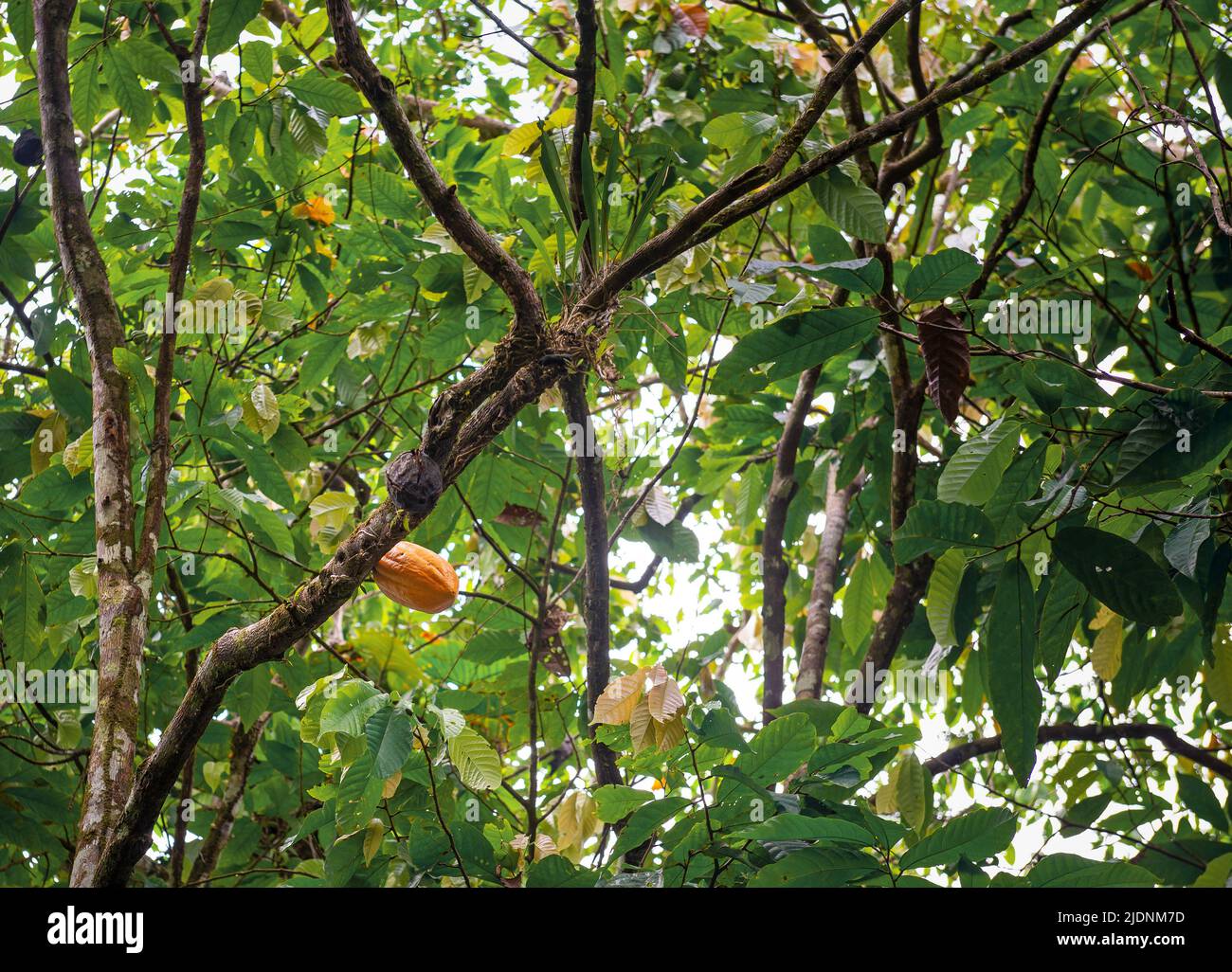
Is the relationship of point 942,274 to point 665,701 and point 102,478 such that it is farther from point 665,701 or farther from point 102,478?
point 102,478

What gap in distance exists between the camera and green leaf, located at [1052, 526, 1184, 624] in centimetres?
125

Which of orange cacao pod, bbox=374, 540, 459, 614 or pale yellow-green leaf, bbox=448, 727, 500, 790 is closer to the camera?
pale yellow-green leaf, bbox=448, 727, 500, 790

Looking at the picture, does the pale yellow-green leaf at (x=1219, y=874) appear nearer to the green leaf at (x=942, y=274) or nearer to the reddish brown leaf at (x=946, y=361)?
the reddish brown leaf at (x=946, y=361)

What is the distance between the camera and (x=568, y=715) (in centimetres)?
249

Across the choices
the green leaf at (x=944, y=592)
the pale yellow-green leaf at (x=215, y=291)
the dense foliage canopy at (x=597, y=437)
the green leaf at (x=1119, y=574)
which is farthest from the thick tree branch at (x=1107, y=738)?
the pale yellow-green leaf at (x=215, y=291)

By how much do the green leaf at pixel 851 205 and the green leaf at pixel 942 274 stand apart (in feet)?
0.52

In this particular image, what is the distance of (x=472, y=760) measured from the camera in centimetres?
→ 159

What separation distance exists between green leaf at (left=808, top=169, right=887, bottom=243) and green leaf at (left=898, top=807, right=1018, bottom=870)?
87cm

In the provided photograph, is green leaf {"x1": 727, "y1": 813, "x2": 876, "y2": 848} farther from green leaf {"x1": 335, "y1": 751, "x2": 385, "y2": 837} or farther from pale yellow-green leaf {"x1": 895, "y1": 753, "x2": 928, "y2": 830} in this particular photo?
pale yellow-green leaf {"x1": 895, "y1": 753, "x2": 928, "y2": 830}

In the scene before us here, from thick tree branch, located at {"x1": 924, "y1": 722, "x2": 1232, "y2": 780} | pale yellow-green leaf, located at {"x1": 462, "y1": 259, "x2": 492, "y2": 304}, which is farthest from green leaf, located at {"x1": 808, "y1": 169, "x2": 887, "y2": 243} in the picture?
thick tree branch, located at {"x1": 924, "y1": 722, "x2": 1232, "y2": 780}

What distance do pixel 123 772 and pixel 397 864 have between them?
0.44 meters

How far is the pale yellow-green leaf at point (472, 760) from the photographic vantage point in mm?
1581
